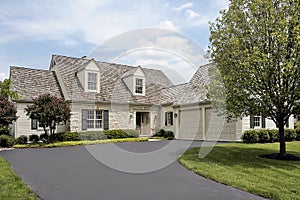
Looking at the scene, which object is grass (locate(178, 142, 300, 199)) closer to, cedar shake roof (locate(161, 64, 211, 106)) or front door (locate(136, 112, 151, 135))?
cedar shake roof (locate(161, 64, 211, 106))

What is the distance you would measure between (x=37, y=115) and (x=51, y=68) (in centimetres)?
791

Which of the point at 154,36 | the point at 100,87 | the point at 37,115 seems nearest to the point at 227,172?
the point at 154,36

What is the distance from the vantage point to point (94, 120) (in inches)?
762

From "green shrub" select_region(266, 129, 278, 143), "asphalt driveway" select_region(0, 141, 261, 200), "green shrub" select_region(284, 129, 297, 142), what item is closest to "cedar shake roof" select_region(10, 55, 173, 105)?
"green shrub" select_region(266, 129, 278, 143)

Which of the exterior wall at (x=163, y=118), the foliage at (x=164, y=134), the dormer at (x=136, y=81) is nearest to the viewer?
the foliage at (x=164, y=134)

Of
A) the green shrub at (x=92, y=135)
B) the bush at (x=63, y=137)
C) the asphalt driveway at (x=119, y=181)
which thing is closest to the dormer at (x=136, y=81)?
the green shrub at (x=92, y=135)

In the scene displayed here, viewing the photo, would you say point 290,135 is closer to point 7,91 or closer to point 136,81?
point 136,81

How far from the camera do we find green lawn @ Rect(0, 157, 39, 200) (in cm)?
488

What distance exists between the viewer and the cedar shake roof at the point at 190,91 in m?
18.7

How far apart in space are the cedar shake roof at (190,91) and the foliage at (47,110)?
8.99m

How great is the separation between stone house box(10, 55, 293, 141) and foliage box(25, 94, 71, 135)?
2031 millimetres

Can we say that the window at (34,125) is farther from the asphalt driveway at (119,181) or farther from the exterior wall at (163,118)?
the exterior wall at (163,118)

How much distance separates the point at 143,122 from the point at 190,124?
526 centimetres

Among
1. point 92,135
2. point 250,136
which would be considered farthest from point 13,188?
point 250,136
